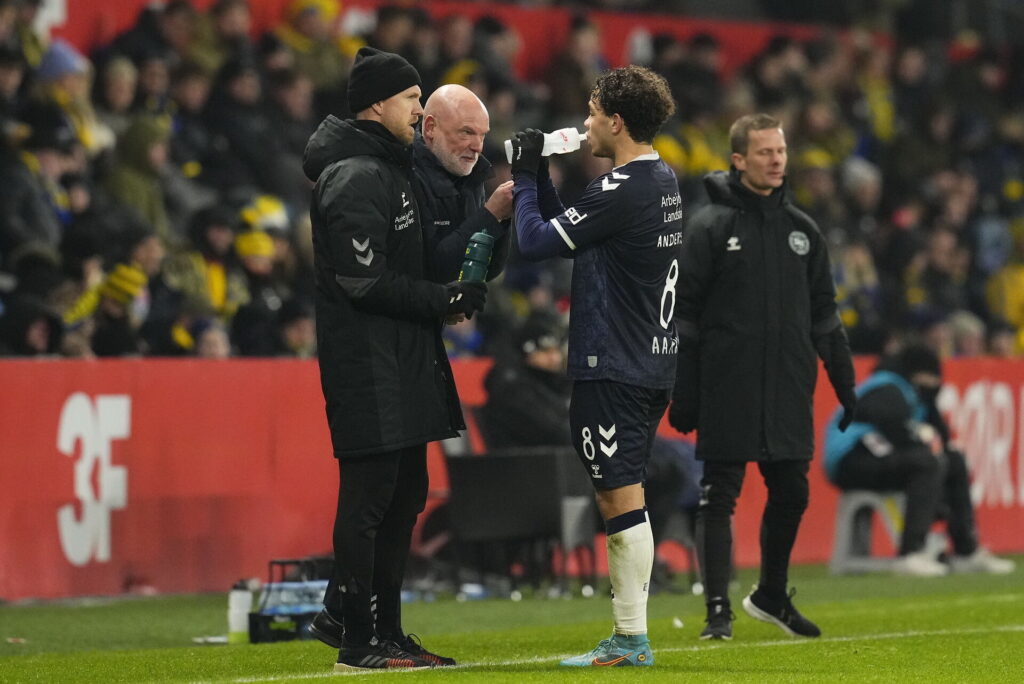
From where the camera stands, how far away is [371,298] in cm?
744

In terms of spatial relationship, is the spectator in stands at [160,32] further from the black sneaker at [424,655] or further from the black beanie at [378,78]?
the black sneaker at [424,655]

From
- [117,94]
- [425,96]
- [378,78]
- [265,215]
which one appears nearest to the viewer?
[378,78]

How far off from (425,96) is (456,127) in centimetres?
912

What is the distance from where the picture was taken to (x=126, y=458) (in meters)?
12.3

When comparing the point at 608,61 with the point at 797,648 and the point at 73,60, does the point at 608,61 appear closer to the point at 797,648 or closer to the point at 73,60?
the point at 73,60

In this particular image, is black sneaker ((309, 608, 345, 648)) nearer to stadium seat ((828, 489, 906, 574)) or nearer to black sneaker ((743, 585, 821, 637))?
black sneaker ((743, 585, 821, 637))

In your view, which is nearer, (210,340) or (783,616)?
(783,616)

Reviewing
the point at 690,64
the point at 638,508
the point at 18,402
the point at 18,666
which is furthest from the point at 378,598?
the point at 690,64

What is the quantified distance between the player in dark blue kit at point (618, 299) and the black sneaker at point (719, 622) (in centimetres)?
163

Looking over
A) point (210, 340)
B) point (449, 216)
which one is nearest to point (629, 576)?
point (449, 216)

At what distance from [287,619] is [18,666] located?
1554 mm

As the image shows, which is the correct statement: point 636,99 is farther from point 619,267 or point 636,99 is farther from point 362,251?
point 362,251

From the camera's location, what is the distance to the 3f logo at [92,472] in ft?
39.6

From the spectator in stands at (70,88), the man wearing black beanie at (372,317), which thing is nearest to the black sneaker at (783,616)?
the man wearing black beanie at (372,317)
